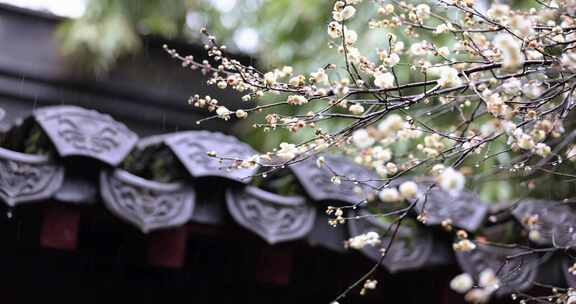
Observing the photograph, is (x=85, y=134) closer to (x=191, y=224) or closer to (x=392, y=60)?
(x=191, y=224)

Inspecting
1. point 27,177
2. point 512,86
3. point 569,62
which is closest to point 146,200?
point 27,177

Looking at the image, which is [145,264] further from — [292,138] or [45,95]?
[292,138]

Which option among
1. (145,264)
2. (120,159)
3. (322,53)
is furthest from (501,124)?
(322,53)

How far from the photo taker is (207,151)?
9.69ft

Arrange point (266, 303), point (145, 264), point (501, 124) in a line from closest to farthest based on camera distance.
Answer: point (501, 124), point (145, 264), point (266, 303)

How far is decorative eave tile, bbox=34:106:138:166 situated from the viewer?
2.74 m

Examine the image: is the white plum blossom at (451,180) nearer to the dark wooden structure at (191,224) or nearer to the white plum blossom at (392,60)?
the white plum blossom at (392,60)

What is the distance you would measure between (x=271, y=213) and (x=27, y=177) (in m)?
0.90

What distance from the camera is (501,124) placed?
1.54 metres

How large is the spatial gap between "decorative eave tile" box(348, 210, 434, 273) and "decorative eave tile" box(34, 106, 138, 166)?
0.97 meters

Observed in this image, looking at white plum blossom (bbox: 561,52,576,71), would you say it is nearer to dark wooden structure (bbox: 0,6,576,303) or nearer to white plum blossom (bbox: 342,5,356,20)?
white plum blossom (bbox: 342,5,356,20)

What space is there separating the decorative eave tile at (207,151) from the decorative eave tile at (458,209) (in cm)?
82

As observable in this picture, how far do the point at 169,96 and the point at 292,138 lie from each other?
2.80 ft

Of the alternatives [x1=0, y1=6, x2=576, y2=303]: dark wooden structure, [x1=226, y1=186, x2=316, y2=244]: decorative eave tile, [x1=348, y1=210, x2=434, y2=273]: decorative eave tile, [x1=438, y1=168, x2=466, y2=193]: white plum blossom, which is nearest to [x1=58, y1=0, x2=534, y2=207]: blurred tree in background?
[x1=0, y1=6, x2=576, y2=303]: dark wooden structure
